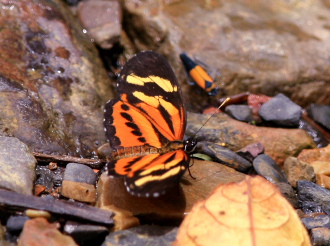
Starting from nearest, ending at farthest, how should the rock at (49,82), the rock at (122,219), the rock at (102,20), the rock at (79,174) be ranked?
1. the rock at (122,219)
2. the rock at (79,174)
3. the rock at (49,82)
4. the rock at (102,20)

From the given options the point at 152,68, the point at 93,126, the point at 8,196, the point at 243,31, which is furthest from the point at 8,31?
the point at 243,31

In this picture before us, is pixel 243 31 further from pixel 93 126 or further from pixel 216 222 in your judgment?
pixel 216 222

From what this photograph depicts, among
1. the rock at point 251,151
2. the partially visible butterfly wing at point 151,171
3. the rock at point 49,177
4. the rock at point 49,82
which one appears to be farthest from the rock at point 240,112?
the rock at point 49,177

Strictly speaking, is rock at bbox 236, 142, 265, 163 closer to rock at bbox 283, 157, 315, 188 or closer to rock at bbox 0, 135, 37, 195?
rock at bbox 283, 157, 315, 188

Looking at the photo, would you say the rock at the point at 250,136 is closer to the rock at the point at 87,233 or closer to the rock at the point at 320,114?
the rock at the point at 320,114

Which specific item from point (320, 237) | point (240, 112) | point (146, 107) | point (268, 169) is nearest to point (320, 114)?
point (240, 112)

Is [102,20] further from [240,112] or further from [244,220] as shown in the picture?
[244,220]
